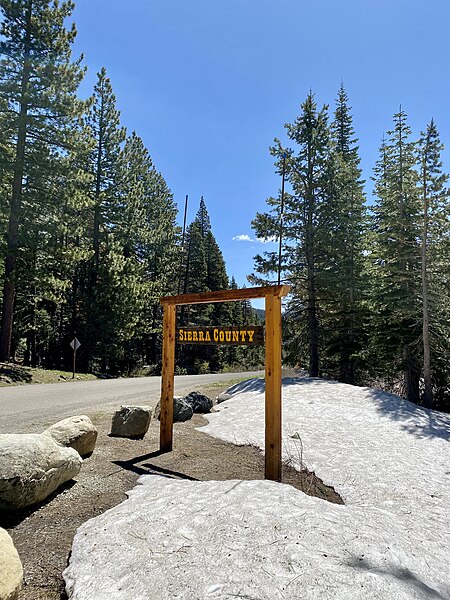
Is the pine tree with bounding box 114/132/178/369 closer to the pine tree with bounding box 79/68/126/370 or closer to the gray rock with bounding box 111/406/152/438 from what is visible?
the pine tree with bounding box 79/68/126/370

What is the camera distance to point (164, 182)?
34781mm

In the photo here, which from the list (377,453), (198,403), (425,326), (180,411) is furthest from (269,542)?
(425,326)

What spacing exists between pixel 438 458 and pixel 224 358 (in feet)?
120

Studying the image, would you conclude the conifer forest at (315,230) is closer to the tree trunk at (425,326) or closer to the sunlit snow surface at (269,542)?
the tree trunk at (425,326)

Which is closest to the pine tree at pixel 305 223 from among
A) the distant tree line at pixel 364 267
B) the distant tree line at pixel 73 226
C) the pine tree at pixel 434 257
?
the distant tree line at pixel 364 267

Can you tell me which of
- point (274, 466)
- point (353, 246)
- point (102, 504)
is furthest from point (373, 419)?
point (353, 246)

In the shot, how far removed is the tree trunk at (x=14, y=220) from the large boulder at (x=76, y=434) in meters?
12.6

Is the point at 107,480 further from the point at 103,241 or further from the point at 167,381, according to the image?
the point at 103,241

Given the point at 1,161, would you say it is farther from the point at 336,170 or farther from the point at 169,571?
the point at 169,571

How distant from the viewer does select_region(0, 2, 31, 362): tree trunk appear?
1562 centimetres

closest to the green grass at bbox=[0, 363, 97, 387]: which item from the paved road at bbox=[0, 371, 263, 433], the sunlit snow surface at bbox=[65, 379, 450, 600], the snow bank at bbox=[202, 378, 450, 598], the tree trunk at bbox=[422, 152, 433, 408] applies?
the paved road at bbox=[0, 371, 263, 433]

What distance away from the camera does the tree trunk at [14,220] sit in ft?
51.3

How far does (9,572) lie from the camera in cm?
223

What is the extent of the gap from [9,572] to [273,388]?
321cm
